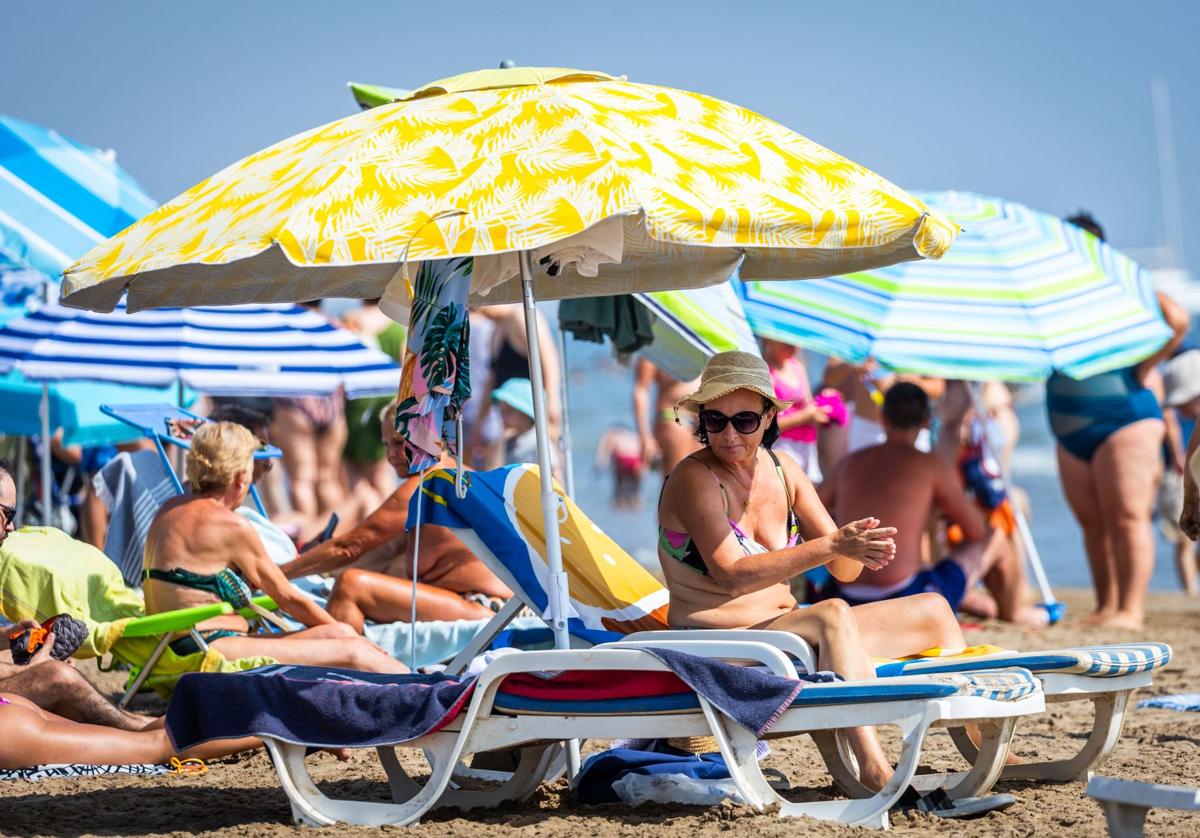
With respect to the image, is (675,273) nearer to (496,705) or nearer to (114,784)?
(496,705)

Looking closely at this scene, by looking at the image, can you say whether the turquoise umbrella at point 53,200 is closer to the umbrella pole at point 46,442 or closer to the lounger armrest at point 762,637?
the umbrella pole at point 46,442

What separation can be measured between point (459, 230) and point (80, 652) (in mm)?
2434

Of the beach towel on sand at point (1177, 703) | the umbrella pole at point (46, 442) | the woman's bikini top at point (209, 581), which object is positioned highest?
the umbrella pole at point (46, 442)

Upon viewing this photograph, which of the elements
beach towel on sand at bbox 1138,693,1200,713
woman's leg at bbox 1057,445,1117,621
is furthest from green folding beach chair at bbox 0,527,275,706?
woman's leg at bbox 1057,445,1117,621

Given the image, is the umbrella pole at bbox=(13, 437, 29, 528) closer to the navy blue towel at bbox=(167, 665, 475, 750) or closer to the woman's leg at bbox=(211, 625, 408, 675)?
the woman's leg at bbox=(211, 625, 408, 675)

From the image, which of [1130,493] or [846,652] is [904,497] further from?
[846,652]

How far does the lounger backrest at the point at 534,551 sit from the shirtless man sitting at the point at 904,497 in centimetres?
200

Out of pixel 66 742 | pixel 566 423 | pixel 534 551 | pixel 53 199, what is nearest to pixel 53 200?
pixel 53 199

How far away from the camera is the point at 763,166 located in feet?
12.7

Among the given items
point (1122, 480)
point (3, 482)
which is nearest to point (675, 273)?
point (3, 482)

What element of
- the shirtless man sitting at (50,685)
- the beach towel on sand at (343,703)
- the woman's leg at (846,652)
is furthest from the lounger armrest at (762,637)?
the shirtless man sitting at (50,685)

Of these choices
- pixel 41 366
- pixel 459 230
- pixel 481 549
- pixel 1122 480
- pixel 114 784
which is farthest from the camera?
pixel 1122 480

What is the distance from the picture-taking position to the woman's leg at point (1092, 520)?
845 cm

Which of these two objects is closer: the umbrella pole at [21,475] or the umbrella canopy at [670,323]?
the umbrella canopy at [670,323]
